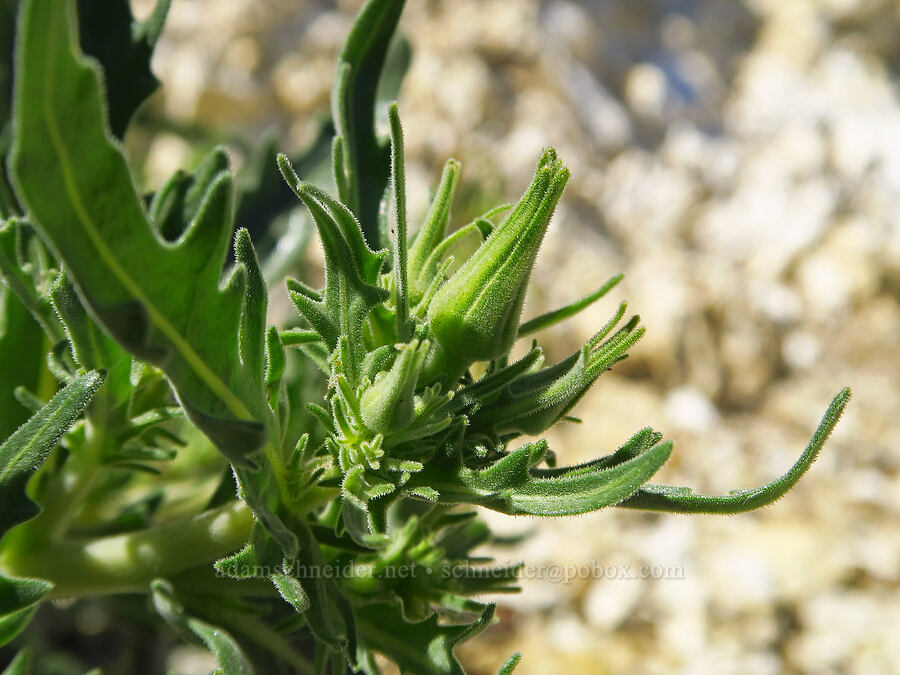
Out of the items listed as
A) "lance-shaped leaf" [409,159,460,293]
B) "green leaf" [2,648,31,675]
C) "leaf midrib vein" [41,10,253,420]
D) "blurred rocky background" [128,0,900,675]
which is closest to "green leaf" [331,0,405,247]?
"lance-shaped leaf" [409,159,460,293]

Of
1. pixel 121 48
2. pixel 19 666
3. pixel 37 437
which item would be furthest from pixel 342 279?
pixel 19 666

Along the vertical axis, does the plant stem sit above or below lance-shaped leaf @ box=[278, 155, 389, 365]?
below

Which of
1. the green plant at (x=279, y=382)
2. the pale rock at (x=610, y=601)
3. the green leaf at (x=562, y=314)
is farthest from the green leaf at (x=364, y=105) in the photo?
the pale rock at (x=610, y=601)

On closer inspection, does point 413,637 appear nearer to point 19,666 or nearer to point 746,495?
point 746,495

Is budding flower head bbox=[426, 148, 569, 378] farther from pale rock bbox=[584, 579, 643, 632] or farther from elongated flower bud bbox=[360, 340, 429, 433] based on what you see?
pale rock bbox=[584, 579, 643, 632]

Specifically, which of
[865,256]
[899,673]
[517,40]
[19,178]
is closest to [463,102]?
[517,40]

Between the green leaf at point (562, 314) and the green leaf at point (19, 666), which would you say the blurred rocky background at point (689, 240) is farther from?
the green leaf at point (562, 314)
